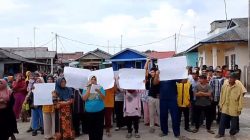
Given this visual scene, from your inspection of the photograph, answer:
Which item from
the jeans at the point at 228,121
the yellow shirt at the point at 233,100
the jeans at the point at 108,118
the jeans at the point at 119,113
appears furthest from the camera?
the jeans at the point at 119,113

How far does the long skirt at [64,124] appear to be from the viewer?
938cm

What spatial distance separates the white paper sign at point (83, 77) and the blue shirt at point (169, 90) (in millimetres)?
1466

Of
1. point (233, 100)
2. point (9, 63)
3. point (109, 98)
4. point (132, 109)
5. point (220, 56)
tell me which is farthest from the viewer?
point (9, 63)

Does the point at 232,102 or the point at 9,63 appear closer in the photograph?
the point at 232,102

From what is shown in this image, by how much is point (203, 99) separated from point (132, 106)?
6.94 ft

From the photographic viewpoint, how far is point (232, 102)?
9.71m

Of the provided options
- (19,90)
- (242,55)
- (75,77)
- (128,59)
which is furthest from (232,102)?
(128,59)

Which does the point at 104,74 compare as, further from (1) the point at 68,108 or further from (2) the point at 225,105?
(2) the point at 225,105

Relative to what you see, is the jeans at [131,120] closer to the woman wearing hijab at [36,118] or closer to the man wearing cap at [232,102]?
the man wearing cap at [232,102]

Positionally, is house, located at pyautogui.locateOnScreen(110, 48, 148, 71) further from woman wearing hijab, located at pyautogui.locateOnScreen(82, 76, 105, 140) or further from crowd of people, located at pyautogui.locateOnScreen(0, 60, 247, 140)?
woman wearing hijab, located at pyautogui.locateOnScreen(82, 76, 105, 140)

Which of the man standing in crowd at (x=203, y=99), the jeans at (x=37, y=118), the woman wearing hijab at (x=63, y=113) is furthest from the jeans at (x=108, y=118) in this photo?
the man standing in crowd at (x=203, y=99)

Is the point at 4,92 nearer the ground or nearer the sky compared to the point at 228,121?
nearer the sky

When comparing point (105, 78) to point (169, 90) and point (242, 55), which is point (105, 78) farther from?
point (242, 55)

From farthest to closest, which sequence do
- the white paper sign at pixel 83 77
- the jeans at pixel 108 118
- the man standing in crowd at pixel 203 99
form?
the man standing in crowd at pixel 203 99, the jeans at pixel 108 118, the white paper sign at pixel 83 77
